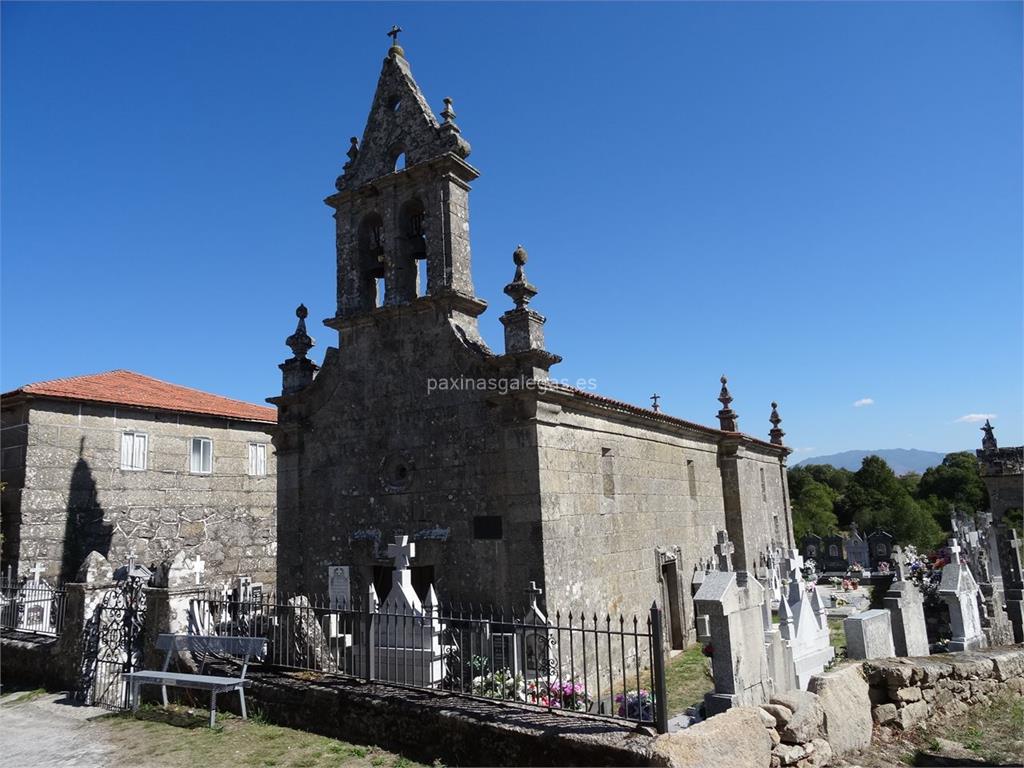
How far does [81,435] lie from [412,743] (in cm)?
1340

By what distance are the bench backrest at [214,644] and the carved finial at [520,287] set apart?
6135 millimetres

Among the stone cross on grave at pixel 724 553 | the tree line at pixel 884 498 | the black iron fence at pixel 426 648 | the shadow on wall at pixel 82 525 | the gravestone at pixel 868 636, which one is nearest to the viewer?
the black iron fence at pixel 426 648

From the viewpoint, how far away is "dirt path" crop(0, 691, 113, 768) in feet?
24.5

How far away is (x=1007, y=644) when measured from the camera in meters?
11.7

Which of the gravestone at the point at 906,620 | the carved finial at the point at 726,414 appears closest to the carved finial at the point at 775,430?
the carved finial at the point at 726,414

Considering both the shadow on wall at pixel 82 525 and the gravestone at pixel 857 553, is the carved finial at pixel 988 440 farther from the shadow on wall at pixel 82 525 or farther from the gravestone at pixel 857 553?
the shadow on wall at pixel 82 525

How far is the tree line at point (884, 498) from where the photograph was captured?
46.4m

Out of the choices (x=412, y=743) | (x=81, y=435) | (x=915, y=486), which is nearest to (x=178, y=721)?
(x=412, y=743)

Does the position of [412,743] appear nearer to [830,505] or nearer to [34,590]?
[34,590]

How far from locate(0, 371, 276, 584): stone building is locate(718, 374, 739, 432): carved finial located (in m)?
13.9

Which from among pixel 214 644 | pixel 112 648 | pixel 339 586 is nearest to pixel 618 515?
pixel 339 586

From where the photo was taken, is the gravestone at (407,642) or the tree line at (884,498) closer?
the gravestone at (407,642)

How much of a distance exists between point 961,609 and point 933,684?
3.12m

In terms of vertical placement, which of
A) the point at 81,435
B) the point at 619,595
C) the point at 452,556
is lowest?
the point at 619,595
